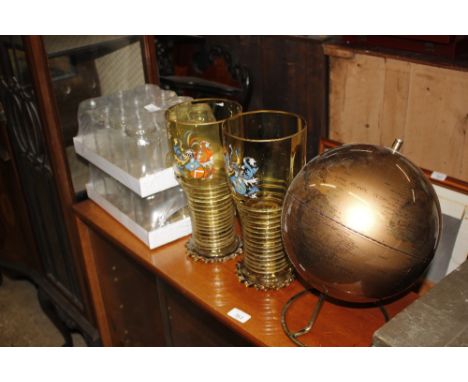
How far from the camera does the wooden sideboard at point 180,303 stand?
3.62 ft

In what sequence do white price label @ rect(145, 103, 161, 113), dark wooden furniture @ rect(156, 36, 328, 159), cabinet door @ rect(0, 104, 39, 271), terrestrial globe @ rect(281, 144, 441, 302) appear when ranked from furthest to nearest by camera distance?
dark wooden furniture @ rect(156, 36, 328, 159) < cabinet door @ rect(0, 104, 39, 271) < white price label @ rect(145, 103, 161, 113) < terrestrial globe @ rect(281, 144, 441, 302)

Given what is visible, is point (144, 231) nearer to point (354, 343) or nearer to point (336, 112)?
point (354, 343)

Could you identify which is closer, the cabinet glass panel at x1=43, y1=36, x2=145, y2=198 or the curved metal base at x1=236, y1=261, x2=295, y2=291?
the curved metal base at x1=236, y1=261, x2=295, y2=291

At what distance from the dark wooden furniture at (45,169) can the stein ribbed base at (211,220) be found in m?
0.58

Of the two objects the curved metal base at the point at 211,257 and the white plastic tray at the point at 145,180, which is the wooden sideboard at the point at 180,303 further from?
the white plastic tray at the point at 145,180

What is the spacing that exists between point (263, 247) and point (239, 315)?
0.16 metres

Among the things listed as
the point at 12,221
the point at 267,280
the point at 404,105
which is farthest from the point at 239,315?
the point at 404,105

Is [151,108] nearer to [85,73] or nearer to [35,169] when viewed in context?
[85,73]

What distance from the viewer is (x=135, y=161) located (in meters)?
1.47

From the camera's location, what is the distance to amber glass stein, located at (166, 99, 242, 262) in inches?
47.6

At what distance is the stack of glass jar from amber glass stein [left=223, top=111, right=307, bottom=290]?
295mm

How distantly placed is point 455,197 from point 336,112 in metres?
1.86

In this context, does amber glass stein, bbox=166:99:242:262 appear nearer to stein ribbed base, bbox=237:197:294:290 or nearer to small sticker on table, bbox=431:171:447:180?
stein ribbed base, bbox=237:197:294:290

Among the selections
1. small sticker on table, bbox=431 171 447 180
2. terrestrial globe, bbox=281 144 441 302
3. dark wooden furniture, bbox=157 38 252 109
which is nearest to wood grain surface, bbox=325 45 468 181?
dark wooden furniture, bbox=157 38 252 109
